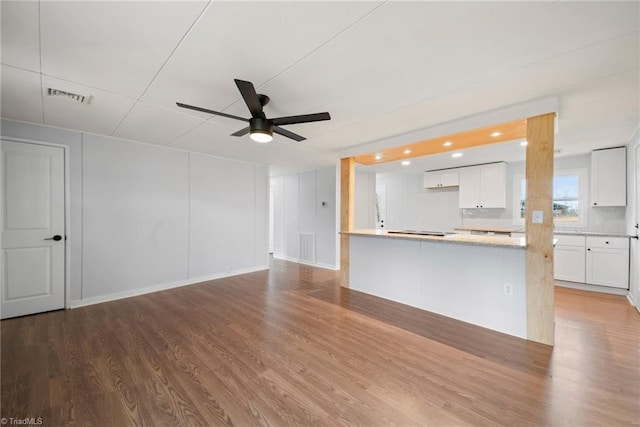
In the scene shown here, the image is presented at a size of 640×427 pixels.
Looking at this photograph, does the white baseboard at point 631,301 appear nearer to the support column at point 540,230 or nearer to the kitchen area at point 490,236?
the kitchen area at point 490,236

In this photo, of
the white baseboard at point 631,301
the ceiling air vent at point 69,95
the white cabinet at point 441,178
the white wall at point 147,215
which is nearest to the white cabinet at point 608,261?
the white baseboard at point 631,301

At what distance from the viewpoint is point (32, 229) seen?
328cm

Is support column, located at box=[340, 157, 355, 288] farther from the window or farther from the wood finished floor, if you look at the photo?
the window

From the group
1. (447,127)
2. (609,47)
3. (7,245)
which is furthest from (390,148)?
(7,245)

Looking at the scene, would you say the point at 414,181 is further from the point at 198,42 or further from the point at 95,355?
the point at 95,355

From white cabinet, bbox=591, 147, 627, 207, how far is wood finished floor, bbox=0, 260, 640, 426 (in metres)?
1.85

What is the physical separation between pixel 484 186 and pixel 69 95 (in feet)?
22.4

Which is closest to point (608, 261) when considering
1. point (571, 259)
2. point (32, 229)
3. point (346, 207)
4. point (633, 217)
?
point (571, 259)

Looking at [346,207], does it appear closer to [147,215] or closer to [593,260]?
[147,215]

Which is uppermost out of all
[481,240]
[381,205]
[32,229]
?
[381,205]

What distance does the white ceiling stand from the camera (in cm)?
149

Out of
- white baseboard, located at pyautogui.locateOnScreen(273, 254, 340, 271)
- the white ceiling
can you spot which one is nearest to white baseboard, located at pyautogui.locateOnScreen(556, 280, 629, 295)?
the white ceiling

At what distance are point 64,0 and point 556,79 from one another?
11.5 feet

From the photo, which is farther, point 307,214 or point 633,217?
point 307,214
